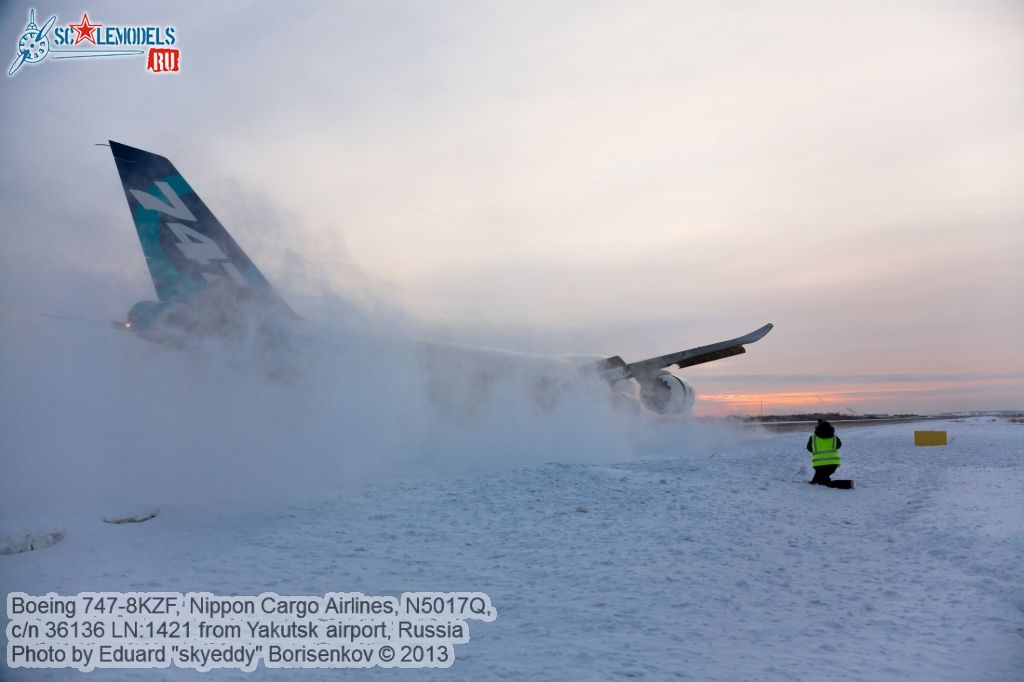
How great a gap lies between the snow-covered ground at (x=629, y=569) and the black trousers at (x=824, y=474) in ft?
4.49

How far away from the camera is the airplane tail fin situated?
1435 cm

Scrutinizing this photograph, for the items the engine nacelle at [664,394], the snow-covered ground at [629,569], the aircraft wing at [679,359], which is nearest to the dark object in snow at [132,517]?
the snow-covered ground at [629,569]

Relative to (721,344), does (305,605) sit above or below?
below

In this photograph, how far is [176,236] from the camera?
14820mm

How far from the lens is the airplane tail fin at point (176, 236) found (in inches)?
565

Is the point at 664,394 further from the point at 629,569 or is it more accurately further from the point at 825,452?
the point at 629,569

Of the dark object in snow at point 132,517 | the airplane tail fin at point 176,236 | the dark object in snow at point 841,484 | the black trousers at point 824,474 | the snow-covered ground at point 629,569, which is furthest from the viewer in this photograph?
the airplane tail fin at point 176,236

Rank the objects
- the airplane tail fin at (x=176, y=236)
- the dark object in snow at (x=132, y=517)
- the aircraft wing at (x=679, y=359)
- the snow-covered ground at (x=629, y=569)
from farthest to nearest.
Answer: the aircraft wing at (x=679, y=359) → the airplane tail fin at (x=176, y=236) → the dark object in snow at (x=132, y=517) → the snow-covered ground at (x=629, y=569)

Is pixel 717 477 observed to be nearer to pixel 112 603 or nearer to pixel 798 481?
pixel 798 481

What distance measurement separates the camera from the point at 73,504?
9.98m

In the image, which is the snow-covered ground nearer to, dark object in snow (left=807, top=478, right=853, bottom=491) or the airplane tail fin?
dark object in snow (left=807, top=478, right=853, bottom=491)

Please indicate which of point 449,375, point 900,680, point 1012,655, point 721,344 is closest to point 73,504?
point 449,375

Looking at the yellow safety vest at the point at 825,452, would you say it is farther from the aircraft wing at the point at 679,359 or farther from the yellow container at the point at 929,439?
the yellow container at the point at 929,439

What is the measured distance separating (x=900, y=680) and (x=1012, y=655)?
1375 millimetres
